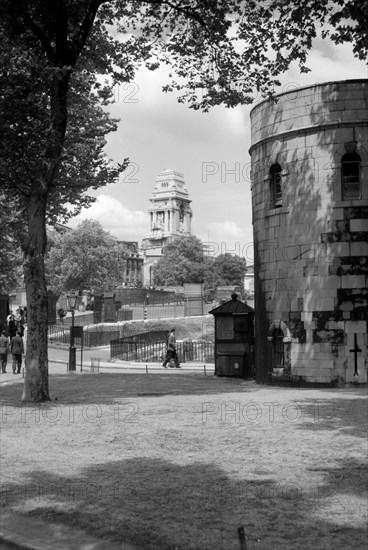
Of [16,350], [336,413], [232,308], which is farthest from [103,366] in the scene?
[336,413]

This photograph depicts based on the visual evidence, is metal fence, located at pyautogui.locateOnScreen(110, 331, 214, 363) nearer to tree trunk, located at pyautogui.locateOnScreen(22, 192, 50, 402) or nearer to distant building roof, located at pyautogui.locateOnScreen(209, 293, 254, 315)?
distant building roof, located at pyautogui.locateOnScreen(209, 293, 254, 315)

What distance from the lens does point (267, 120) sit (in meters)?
21.3

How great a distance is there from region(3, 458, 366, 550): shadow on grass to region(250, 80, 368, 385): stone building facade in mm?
11056

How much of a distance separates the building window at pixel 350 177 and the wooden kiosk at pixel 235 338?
19.7 ft

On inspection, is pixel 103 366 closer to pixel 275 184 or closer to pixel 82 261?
pixel 275 184

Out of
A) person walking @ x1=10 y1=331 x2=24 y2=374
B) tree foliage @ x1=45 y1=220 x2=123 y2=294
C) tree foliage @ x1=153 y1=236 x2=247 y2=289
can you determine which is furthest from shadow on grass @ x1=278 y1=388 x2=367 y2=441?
tree foliage @ x1=153 y1=236 x2=247 y2=289

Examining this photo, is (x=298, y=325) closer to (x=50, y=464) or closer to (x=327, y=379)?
(x=327, y=379)

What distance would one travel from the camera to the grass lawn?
20.4ft

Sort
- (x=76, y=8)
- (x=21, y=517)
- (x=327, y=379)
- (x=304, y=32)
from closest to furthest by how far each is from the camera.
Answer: (x=21, y=517) → (x=304, y=32) → (x=76, y=8) → (x=327, y=379)

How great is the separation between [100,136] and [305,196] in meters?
9.92

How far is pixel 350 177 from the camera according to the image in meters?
19.8

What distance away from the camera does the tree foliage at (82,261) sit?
307 feet

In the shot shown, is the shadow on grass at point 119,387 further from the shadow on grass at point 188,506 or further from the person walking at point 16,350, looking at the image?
the shadow on grass at point 188,506

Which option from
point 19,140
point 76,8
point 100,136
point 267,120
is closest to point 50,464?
point 19,140
